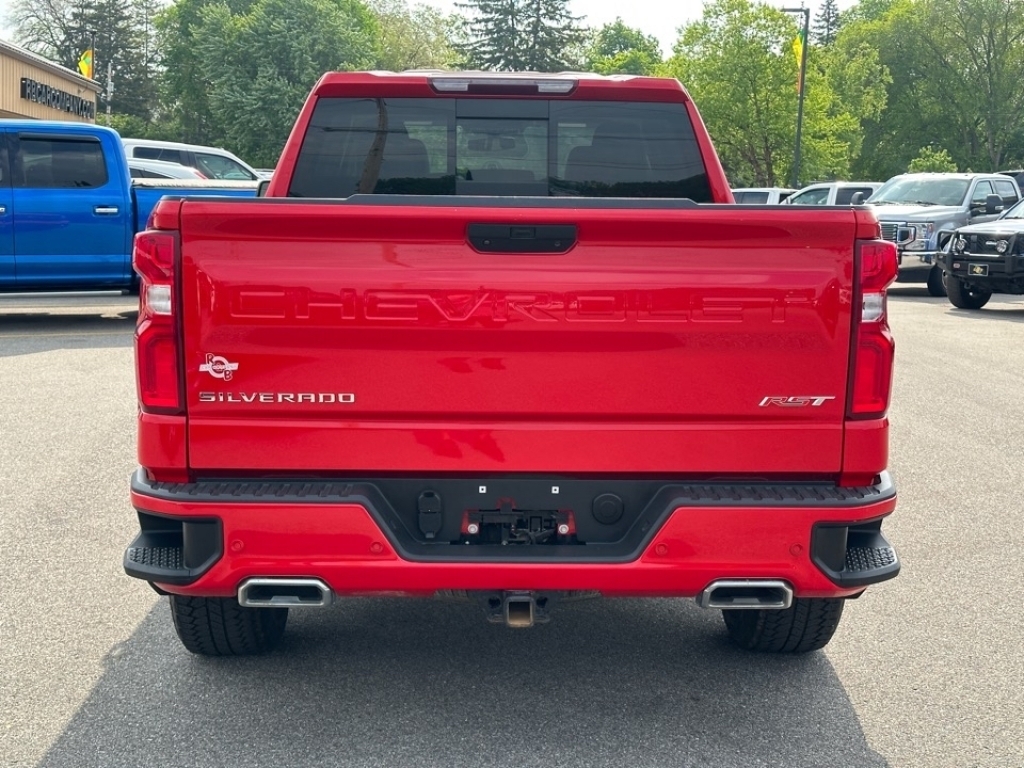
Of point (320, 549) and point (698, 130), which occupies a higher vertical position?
point (698, 130)

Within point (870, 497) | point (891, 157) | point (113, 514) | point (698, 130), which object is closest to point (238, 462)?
point (870, 497)

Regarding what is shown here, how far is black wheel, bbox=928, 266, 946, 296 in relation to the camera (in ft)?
68.2

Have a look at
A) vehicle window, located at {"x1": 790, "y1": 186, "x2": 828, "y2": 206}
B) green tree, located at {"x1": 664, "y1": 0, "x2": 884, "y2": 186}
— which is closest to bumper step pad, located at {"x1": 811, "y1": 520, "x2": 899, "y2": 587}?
vehicle window, located at {"x1": 790, "y1": 186, "x2": 828, "y2": 206}

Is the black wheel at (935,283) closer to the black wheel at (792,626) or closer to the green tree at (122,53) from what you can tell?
the black wheel at (792,626)

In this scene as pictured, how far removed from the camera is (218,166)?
973 inches

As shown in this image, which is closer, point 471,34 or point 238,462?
point 238,462

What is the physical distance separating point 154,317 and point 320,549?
0.78 m

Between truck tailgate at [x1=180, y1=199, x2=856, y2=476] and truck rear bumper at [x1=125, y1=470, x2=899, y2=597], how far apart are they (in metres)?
0.11

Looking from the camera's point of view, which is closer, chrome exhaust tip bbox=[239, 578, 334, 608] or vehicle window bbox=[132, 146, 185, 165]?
chrome exhaust tip bbox=[239, 578, 334, 608]

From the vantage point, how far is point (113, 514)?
21.3 ft

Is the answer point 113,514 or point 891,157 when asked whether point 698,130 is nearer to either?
point 113,514

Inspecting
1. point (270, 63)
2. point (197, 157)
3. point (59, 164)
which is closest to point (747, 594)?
point (59, 164)

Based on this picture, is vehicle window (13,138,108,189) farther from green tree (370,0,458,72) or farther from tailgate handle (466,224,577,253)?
green tree (370,0,458,72)

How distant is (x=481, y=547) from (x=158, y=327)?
1.08 meters
